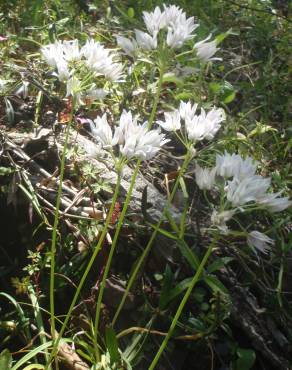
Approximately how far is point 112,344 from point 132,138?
0.63 meters

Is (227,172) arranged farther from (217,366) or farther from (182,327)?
(217,366)

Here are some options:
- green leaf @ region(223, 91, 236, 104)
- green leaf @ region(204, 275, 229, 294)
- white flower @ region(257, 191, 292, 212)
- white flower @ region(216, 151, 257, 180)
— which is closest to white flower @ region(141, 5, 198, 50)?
white flower @ region(216, 151, 257, 180)

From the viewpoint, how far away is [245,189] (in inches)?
48.6

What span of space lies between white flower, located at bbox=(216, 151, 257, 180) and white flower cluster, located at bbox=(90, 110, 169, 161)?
0.57 ft

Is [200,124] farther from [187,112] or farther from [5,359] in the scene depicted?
[5,359]

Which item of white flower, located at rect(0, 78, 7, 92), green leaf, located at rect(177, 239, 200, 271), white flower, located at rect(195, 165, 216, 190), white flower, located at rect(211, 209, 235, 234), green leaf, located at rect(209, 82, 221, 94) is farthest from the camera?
green leaf, located at rect(209, 82, 221, 94)

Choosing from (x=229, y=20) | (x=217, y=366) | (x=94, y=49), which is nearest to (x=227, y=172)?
(x=94, y=49)

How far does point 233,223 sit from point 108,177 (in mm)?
535

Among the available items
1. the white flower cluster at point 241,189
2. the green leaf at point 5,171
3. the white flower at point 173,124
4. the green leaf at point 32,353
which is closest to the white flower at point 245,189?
the white flower cluster at point 241,189

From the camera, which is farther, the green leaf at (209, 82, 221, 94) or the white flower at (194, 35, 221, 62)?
the green leaf at (209, 82, 221, 94)

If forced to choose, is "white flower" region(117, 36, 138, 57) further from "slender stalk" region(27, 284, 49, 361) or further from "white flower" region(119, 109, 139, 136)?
"slender stalk" region(27, 284, 49, 361)

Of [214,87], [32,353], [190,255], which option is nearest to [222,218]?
[190,255]

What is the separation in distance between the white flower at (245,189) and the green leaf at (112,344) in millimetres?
547

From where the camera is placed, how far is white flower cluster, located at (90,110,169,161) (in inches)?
50.1
